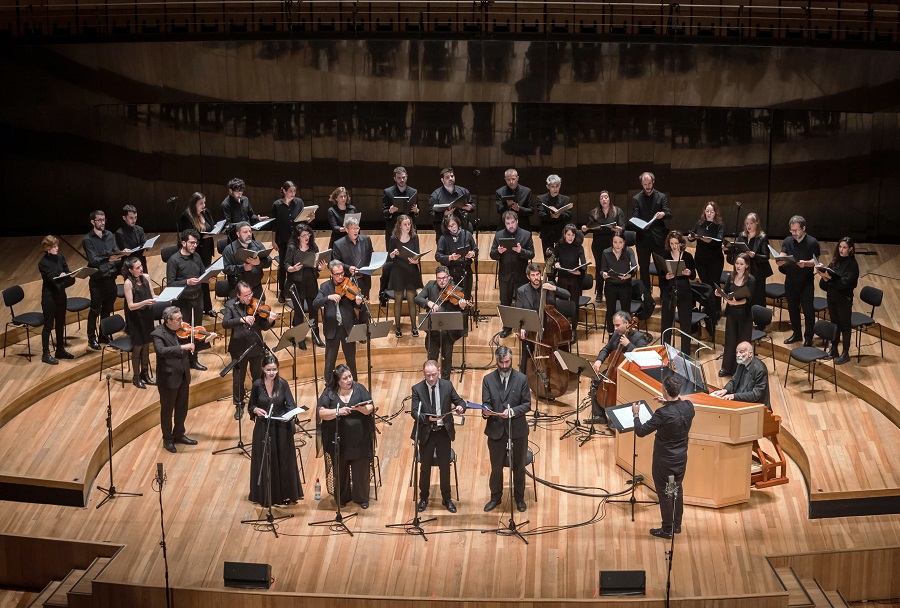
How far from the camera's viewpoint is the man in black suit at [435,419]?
24.8 feet

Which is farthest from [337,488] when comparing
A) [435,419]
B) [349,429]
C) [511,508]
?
[511,508]

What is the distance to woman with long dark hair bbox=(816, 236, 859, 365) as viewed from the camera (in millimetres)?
9281

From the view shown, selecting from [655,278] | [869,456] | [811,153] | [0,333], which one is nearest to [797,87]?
[811,153]

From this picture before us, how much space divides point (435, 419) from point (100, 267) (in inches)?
147

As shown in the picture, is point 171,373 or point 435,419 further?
point 171,373

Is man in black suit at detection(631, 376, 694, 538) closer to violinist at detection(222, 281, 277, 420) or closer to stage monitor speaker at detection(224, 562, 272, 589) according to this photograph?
stage monitor speaker at detection(224, 562, 272, 589)

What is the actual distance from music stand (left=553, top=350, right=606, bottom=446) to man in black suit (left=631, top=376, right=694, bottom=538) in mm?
748

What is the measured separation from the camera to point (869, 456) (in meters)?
8.27

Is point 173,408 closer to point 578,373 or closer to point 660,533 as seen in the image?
point 578,373

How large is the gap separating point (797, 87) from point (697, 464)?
6.18m

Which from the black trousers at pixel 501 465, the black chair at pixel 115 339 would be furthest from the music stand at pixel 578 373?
the black chair at pixel 115 339

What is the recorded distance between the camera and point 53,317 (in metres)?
9.65

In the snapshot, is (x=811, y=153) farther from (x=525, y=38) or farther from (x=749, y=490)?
(x=749, y=490)

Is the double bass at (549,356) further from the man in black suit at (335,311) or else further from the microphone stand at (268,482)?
the microphone stand at (268,482)
